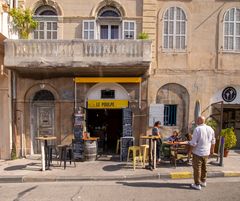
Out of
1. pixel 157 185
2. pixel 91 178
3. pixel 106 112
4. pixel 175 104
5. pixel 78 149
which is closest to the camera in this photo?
pixel 157 185

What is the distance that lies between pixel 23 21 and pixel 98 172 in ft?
23.6

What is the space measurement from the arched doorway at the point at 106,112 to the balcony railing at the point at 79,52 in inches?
58.7

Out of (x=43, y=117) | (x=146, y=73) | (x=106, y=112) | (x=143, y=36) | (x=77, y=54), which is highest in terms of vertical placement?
(x=143, y=36)

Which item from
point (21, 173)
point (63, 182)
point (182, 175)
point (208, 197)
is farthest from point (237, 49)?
point (21, 173)

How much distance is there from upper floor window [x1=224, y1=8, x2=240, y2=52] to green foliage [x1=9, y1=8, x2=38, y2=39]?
8740mm

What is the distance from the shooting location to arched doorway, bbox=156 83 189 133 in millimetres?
12414

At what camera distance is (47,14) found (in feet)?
42.5

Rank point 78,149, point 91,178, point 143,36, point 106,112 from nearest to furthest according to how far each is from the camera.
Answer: point 91,178, point 78,149, point 143,36, point 106,112

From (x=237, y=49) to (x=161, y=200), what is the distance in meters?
9.08

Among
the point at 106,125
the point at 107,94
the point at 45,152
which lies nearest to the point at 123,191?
the point at 45,152

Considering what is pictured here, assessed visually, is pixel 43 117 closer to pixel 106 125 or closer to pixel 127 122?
pixel 106 125

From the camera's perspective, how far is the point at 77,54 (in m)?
11.0

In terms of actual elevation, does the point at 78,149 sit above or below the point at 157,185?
above

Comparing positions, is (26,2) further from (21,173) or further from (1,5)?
(21,173)
